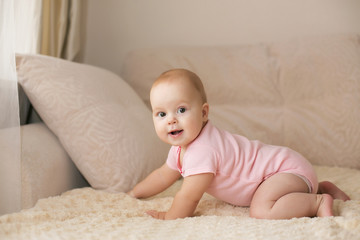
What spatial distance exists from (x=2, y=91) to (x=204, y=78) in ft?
3.06

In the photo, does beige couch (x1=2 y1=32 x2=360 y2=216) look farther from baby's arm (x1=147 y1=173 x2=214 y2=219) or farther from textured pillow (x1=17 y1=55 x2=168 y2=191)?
baby's arm (x1=147 y1=173 x2=214 y2=219)

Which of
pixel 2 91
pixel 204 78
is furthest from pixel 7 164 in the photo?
pixel 204 78

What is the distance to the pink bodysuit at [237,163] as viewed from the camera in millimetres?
1104

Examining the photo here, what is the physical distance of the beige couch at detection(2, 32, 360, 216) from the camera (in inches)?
52.4

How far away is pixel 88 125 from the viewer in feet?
4.45

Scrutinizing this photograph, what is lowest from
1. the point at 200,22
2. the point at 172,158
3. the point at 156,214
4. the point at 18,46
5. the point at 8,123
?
the point at 156,214

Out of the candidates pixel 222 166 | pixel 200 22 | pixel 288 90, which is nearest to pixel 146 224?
pixel 222 166

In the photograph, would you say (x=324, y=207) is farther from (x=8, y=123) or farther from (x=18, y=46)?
(x=18, y=46)

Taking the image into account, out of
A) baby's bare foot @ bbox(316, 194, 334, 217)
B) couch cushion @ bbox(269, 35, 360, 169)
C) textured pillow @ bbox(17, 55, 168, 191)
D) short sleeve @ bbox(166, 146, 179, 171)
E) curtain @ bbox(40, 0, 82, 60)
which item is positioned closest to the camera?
baby's bare foot @ bbox(316, 194, 334, 217)

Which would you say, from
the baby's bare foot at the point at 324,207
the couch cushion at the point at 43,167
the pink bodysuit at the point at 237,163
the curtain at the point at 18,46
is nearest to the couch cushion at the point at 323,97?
the pink bodysuit at the point at 237,163

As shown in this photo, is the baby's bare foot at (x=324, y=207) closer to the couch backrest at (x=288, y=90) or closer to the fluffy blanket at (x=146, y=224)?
the fluffy blanket at (x=146, y=224)

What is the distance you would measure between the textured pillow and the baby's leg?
47 centimetres

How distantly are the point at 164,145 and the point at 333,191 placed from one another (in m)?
0.62

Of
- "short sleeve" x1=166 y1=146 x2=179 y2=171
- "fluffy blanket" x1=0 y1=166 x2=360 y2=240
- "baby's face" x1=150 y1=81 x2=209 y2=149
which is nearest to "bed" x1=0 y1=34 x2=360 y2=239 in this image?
"fluffy blanket" x1=0 y1=166 x2=360 y2=240
